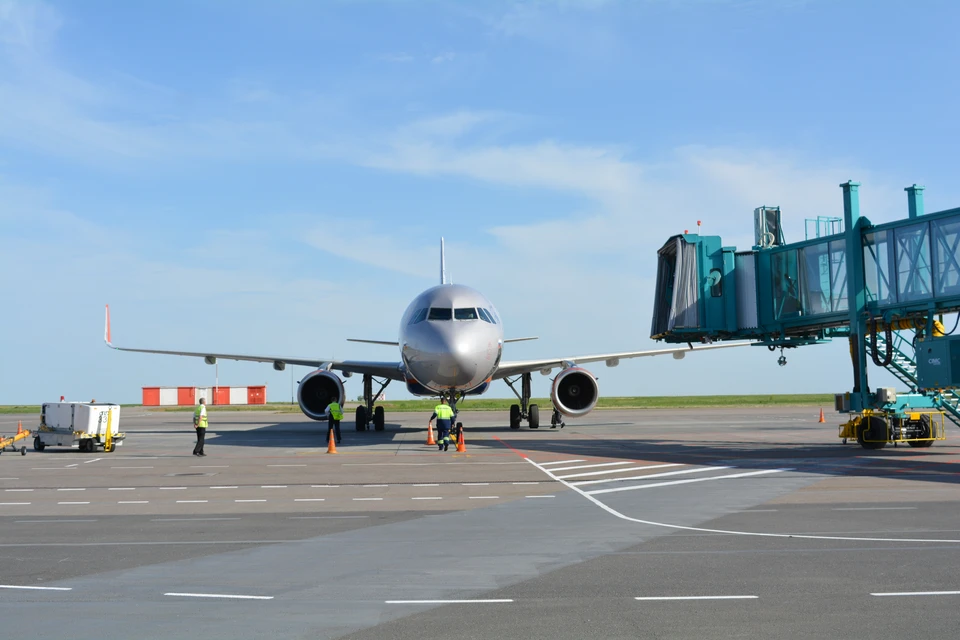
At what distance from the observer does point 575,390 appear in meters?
30.4

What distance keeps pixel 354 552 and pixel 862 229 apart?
733 inches

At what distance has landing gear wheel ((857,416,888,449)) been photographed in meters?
23.2

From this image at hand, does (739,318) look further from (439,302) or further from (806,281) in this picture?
(439,302)

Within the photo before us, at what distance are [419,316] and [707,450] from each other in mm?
8795

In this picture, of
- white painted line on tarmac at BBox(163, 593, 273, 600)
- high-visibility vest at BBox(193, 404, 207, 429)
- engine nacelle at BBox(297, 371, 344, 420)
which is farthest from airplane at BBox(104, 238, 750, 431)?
white painted line on tarmac at BBox(163, 593, 273, 600)

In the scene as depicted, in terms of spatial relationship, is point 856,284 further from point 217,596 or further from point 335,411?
point 217,596

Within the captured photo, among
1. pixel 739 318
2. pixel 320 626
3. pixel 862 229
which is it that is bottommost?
pixel 320 626

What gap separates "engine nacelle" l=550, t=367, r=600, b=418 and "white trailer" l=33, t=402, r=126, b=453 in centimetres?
1332

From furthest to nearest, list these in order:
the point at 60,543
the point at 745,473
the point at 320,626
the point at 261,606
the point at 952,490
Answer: the point at 745,473, the point at 952,490, the point at 60,543, the point at 261,606, the point at 320,626

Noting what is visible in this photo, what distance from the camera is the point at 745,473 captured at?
55.9 ft

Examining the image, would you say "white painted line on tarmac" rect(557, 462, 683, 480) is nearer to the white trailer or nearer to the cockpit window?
the cockpit window

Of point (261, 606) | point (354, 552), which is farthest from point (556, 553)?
point (261, 606)

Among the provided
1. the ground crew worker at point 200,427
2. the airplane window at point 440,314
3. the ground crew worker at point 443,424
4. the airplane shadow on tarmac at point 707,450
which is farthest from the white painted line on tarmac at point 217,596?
the airplane window at point 440,314

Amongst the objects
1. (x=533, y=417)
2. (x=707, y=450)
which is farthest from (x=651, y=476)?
(x=533, y=417)
